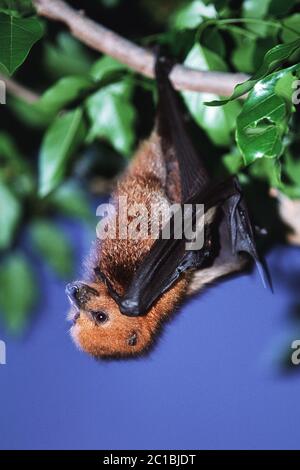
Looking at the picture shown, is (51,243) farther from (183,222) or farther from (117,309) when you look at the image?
(183,222)

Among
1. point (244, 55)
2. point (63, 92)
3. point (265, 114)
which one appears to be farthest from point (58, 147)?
point (265, 114)

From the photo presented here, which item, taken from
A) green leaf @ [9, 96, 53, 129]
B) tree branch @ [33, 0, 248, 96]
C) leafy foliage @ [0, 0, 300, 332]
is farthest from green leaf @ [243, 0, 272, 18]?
green leaf @ [9, 96, 53, 129]

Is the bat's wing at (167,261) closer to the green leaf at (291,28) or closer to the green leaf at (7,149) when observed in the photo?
the green leaf at (291,28)

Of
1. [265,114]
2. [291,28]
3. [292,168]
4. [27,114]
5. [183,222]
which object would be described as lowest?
[183,222]

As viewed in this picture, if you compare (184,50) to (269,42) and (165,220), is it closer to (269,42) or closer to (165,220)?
(269,42)

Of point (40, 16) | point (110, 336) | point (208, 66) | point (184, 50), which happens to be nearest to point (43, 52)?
point (40, 16)

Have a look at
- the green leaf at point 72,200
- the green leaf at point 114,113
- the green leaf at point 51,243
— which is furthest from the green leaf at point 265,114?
the green leaf at point 51,243
